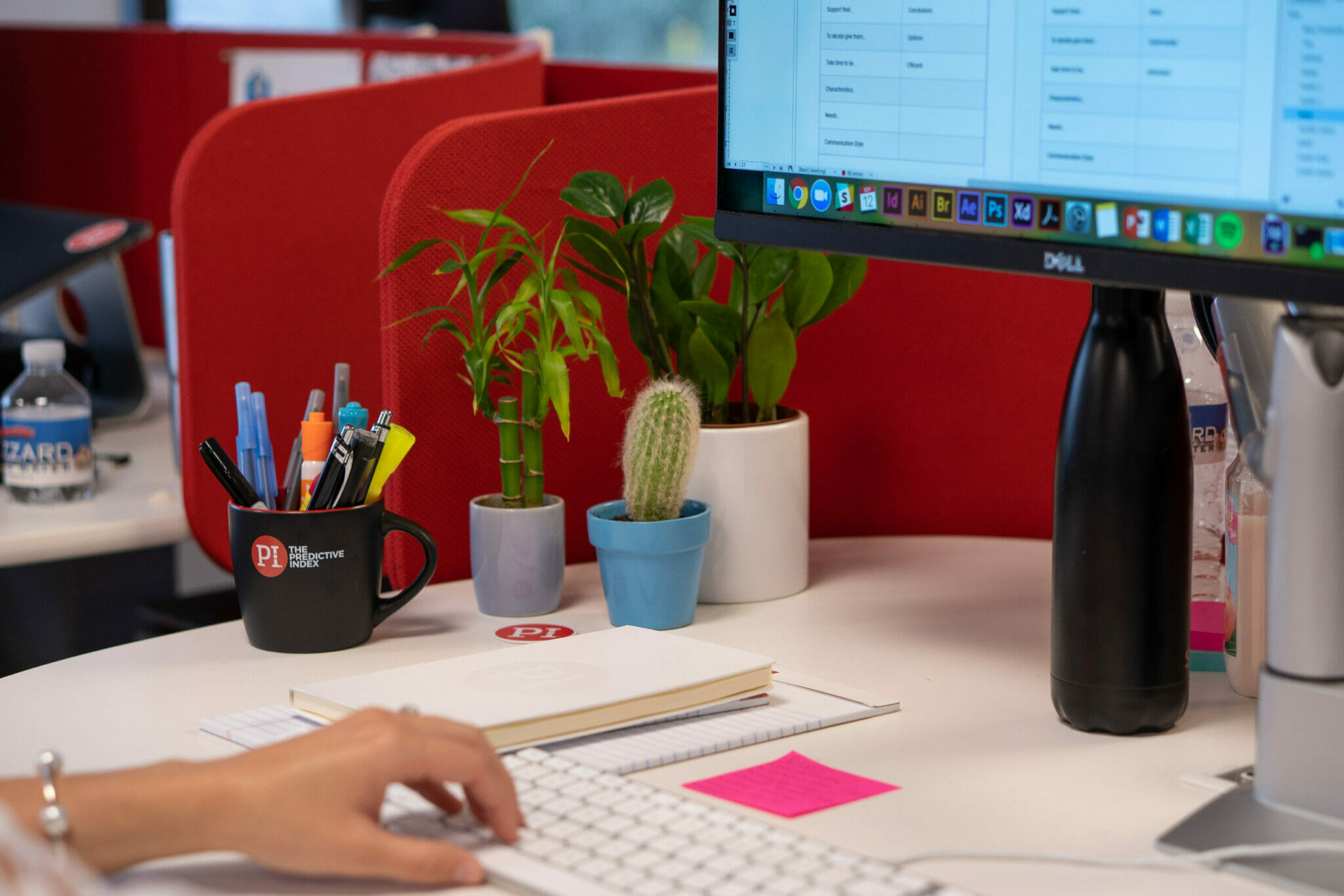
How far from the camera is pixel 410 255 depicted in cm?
96

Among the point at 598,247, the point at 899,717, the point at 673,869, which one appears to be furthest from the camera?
the point at 598,247

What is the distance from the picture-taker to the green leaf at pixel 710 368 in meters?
1.00

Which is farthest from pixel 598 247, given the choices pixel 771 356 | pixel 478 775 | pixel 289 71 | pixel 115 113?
pixel 115 113

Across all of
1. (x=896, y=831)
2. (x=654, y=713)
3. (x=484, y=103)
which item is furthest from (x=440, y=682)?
(x=484, y=103)

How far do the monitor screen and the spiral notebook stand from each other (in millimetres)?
246

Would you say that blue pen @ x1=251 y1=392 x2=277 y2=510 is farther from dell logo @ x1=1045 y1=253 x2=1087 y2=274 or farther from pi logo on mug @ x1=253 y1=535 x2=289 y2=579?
dell logo @ x1=1045 y1=253 x2=1087 y2=274

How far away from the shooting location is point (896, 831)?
642 mm

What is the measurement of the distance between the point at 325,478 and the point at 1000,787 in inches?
17.5

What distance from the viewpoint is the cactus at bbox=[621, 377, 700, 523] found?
909mm

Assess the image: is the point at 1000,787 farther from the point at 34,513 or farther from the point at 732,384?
the point at 34,513

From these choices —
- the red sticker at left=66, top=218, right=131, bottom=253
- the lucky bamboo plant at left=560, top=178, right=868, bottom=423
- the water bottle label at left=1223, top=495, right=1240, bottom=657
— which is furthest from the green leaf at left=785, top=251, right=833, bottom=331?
the red sticker at left=66, top=218, right=131, bottom=253

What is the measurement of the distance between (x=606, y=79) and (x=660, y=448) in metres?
1.00

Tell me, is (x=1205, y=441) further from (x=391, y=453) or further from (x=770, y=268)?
(x=391, y=453)

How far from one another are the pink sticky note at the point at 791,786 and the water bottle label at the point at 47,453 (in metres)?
0.96
